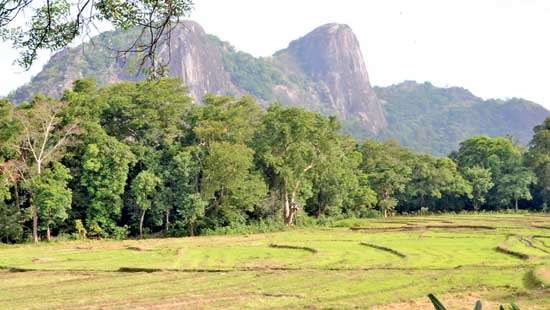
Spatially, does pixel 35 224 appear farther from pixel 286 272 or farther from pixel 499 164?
pixel 499 164

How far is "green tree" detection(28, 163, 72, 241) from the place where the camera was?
3525 cm

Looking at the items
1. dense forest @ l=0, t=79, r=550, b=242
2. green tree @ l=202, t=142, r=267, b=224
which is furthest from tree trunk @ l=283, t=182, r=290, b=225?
green tree @ l=202, t=142, r=267, b=224

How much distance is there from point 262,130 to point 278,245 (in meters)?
17.6

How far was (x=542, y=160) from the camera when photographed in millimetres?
61000

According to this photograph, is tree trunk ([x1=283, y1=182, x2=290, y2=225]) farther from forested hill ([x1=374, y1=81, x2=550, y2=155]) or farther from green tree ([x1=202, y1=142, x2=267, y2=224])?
forested hill ([x1=374, y1=81, x2=550, y2=155])

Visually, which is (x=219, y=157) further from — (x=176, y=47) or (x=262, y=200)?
(x=176, y=47)

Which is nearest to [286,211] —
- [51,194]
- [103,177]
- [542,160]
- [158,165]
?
[158,165]

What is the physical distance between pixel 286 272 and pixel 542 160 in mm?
48789

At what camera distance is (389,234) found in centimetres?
3666

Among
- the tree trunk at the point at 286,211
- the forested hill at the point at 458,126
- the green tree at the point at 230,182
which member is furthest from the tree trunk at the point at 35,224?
the forested hill at the point at 458,126

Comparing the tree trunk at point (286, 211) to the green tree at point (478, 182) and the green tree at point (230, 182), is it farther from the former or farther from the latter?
the green tree at point (478, 182)

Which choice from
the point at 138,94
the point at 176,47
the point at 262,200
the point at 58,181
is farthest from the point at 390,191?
the point at 176,47

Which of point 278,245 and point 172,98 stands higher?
point 172,98

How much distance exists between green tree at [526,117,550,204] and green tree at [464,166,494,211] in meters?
4.75
